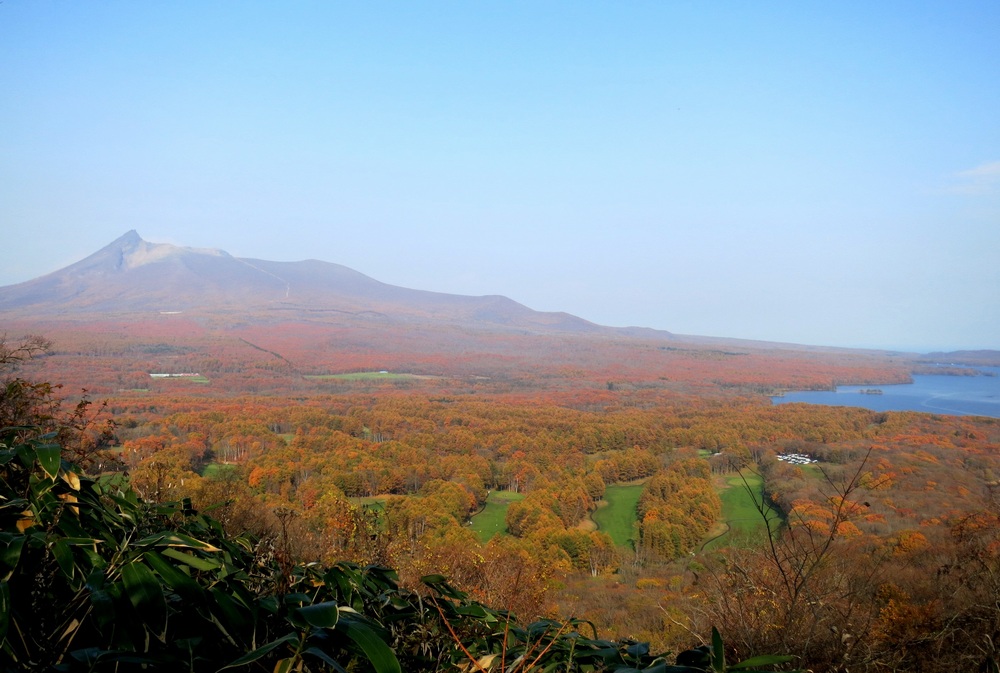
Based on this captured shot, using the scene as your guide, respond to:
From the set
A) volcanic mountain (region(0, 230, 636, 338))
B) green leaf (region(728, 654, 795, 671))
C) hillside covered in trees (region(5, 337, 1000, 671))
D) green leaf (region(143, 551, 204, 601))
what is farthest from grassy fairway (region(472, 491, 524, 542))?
volcanic mountain (region(0, 230, 636, 338))

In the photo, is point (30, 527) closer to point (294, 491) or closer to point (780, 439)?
point (294, 491)

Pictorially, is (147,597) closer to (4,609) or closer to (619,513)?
(4,609)

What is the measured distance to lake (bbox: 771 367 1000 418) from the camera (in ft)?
113

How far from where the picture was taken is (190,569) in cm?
73

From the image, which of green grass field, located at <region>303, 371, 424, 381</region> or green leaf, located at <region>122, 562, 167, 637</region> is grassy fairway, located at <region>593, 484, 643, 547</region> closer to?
green leaf, located at <region>122, 562, 167, 637</region>

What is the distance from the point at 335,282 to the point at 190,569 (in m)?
113

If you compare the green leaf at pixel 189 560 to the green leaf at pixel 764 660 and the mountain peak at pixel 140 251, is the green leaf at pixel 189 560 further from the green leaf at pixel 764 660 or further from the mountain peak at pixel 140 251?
the mountain peak at pixel 140 251

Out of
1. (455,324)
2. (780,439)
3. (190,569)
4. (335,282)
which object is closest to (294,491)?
(190,569)

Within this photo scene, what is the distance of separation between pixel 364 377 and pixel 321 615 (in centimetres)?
5424

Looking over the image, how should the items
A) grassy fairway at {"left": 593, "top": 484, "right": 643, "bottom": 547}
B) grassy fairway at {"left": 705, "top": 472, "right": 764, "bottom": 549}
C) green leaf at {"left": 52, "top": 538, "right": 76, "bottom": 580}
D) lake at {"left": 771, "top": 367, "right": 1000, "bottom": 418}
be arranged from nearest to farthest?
1. green leaf at {"left": 52, "top": 538, "right": 76, "bottom": 580}
2. grassy fairway at {"left": 705, "top": 472, "right": 764, "bottom": 549}
3. grassy fairway at {"left": 593, "top": 484, "right": 643, "bottom": 547}
4. lake at {"left": 771, "top": 367, "right": 1000, "bottom": 418}

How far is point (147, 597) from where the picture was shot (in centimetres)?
57

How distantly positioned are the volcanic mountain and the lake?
187 ft

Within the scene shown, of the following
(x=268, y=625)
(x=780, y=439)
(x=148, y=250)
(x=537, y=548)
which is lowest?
(x=537, y=548)

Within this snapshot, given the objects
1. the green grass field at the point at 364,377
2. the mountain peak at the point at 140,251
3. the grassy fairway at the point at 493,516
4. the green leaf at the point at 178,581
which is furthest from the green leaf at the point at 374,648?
the mountain peak at the point at 140,251
